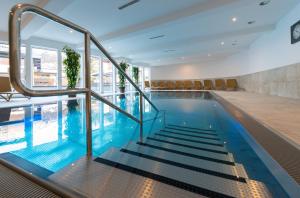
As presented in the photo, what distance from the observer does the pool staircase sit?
1.07 meters

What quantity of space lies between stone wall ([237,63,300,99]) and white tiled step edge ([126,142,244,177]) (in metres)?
5.38

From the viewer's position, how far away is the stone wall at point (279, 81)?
217 inches

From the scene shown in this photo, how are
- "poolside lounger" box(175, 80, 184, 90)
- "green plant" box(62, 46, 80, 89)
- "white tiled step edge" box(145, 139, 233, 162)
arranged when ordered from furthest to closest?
"poolside lounger" box(175, 80, 184, 90), "green plant" box(62, 46, 80, 89), "white tiled step edge" box(145, 139, 233, 162)

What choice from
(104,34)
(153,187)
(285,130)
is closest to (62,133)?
(153,187)

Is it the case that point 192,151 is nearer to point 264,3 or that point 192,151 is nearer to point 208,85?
point 264,3

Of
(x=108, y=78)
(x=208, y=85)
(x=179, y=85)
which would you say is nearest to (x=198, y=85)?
(x=208, y=85)

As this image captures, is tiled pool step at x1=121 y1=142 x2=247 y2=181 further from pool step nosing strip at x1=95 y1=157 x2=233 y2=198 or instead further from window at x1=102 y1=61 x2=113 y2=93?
window at x1=102 y1=61 x2=113 y2=93

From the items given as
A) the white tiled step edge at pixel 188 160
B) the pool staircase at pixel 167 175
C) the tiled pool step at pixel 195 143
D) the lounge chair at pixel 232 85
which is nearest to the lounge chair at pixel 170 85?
the lounge chair at pixel 232 85

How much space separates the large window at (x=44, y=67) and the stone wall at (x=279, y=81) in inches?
422

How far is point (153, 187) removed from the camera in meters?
1.09

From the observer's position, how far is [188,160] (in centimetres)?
169

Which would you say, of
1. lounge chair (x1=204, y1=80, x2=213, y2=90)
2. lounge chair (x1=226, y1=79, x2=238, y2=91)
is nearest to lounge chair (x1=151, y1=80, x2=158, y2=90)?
lounge chair (x1=204, y1=80, x2=213, y2=90)

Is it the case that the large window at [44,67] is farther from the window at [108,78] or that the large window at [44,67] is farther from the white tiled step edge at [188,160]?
the white tiled step edge at [188,160]

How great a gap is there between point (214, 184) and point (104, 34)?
8.63 metres
